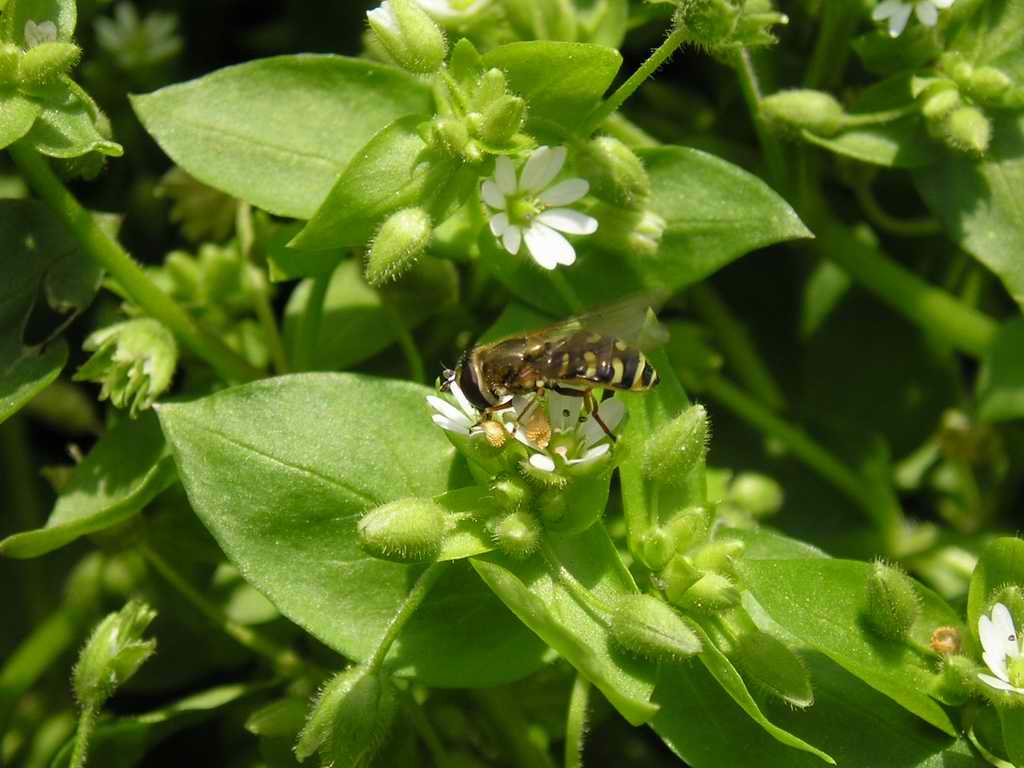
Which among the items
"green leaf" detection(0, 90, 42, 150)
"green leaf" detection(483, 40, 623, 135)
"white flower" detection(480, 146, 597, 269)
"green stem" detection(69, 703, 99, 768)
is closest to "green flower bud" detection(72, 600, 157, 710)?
"green stem" detection(69, 703, 99, 768)

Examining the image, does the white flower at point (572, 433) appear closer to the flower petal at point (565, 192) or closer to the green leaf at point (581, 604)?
the green leaf at point (581, 604)

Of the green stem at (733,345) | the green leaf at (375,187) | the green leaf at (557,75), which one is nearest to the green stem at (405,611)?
the green leaf at (375,187)

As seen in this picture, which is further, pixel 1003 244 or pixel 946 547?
pixel 946 547

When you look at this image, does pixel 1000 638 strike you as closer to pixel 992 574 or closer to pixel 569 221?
pixel 992 574

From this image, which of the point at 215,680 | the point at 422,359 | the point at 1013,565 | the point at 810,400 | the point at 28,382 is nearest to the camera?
the point at 1013,565

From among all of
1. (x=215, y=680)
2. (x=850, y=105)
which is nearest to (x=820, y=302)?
(x=850, y=105)

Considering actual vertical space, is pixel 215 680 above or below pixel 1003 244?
below

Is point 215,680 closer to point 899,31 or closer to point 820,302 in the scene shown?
point 820,302

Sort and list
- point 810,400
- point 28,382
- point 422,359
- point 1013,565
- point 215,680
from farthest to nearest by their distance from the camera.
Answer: point 810,400
point 215,680
point 422,359
point 28,382
point 1013,565
